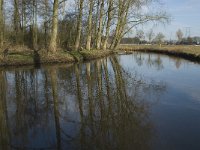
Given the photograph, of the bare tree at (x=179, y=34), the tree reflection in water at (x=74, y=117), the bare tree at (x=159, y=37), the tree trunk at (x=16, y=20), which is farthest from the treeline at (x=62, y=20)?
the bare tree at (x=179, y=34)

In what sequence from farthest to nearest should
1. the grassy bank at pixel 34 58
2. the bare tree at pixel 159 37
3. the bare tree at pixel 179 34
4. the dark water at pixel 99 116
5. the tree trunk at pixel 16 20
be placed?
1. the bare tree at pixel 179 34
2. the bare tree at pixel 159 37
3. the tree trunk at pixel 16 20
4. the grassy bank at pixel 34 58
5. the dark water at pixel 99 116

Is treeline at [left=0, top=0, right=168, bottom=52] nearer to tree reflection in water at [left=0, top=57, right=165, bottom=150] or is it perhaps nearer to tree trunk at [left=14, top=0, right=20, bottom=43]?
tree trunk at [left=14, top=0, right=20, bottom=43]

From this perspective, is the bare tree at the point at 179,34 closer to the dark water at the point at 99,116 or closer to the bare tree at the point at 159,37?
the bare tree at the point at 159,37

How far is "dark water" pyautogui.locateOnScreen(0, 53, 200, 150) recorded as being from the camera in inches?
263

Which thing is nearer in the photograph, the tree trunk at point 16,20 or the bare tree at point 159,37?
the tree trunk at point 16,20

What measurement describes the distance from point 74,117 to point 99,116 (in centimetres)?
66

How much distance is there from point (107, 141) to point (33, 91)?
708cm

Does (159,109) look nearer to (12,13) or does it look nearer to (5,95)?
(5,95)

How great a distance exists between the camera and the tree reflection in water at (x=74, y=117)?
6.70 metres

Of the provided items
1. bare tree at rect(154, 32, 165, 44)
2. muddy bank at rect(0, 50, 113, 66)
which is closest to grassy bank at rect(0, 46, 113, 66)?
muddy bank at rect(0, 50, 113, 66)

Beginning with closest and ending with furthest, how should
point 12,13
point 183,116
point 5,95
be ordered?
1. point 183,116
2. point 5,95
3. point 12,13

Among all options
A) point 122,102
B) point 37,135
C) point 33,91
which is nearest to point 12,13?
point 33,91

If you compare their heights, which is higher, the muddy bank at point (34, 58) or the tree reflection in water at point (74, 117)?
the muddy bank at point (34, 58)

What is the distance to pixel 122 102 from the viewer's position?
10688 mm
